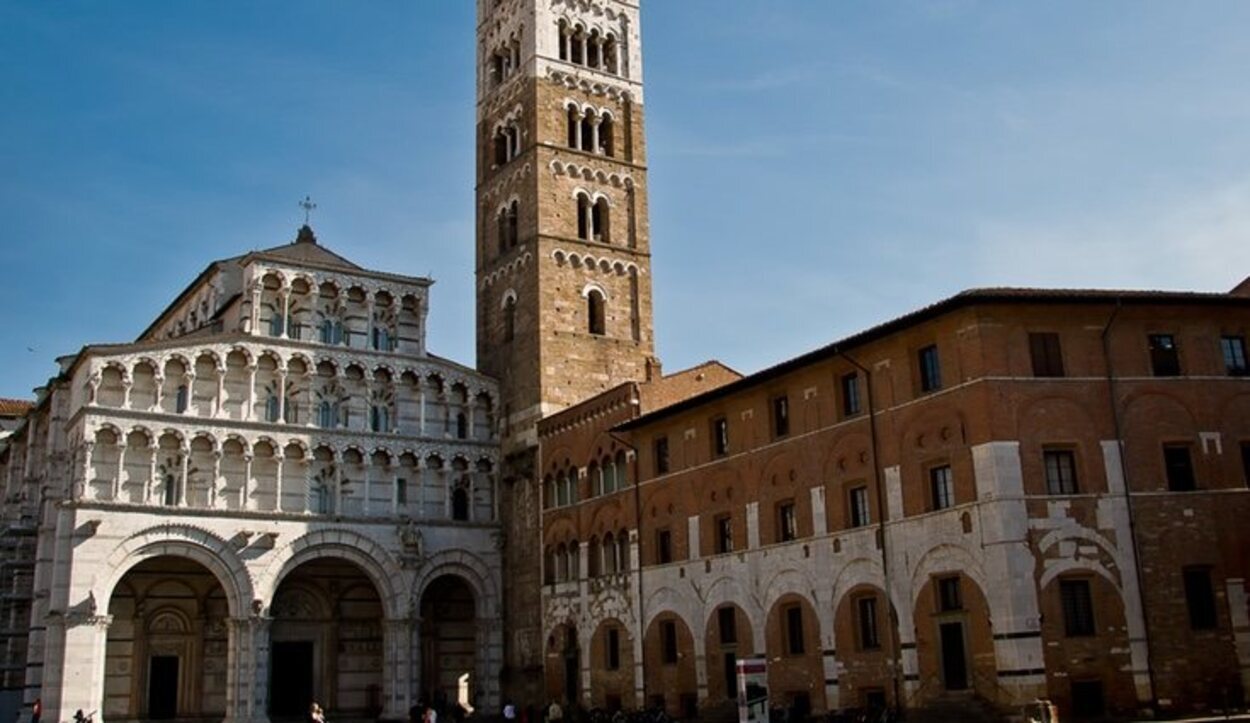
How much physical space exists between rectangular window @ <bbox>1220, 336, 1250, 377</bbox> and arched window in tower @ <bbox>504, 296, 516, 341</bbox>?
2678 cm

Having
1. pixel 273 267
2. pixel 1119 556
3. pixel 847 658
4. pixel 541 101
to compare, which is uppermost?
pixel 541 101

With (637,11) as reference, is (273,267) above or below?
below

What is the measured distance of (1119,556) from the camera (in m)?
27.8

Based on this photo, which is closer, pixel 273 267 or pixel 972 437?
pixel 972 437

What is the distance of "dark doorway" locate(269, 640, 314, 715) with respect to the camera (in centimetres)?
4503

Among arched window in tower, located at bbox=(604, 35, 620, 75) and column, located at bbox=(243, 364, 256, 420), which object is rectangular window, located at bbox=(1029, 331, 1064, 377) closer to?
column, located at bbox=(243, 364, 256, 420)

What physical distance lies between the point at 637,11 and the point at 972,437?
32398 mm

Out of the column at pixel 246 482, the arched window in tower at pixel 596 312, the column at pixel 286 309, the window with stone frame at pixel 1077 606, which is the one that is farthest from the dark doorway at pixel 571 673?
the window with stone frame at pixel 1077 606

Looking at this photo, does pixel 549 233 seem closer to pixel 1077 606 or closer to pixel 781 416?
pixel 781 416

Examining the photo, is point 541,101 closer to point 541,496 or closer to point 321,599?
point 541,496

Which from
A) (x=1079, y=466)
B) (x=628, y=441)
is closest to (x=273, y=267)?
(x=628, y=441)

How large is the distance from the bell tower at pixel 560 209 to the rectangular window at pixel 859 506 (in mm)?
16807

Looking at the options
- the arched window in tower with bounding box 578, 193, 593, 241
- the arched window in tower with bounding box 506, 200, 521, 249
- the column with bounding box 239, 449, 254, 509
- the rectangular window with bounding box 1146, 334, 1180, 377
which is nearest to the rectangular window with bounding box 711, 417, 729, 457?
the rectangular window with bounding box 1146, 334, 1180, 377

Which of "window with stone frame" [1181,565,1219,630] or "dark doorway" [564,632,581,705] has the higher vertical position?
"window with stone frame" [1181,565,1219,630]
